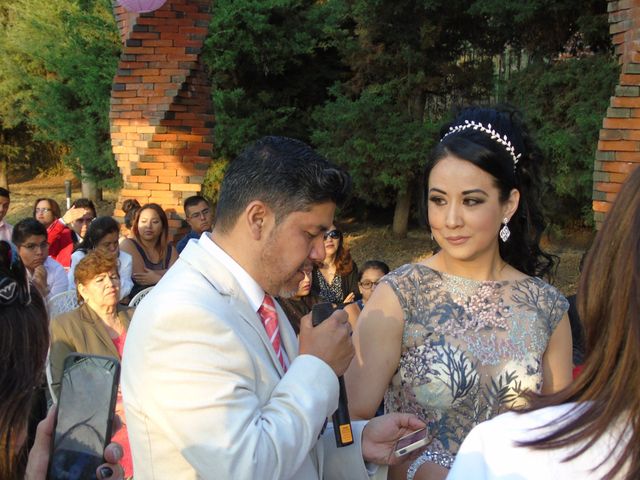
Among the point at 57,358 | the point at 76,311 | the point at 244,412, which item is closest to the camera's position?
the point at 244,412

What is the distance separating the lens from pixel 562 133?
12.1 m

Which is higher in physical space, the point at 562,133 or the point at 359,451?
the point at 562,133

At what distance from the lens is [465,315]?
2635mm

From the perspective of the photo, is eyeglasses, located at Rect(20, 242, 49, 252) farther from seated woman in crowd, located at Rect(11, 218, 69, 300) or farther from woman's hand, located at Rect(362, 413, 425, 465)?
woman's hand, located at Rect(362, 413, 425, 465)

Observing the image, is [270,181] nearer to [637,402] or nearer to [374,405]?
[374,405]

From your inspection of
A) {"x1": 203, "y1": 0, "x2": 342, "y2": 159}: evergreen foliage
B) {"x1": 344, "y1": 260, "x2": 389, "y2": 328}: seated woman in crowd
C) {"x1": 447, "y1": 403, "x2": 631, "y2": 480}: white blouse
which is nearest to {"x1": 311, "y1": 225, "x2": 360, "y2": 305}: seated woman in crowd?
{"x1": 344, "y1": 260, "x2": 389, "y2": 328}: seated woman in crowd

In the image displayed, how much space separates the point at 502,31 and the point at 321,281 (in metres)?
10.3

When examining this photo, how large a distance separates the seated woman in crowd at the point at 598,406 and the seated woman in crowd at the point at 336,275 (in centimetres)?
517

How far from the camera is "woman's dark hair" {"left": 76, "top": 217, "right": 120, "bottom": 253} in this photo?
21.2 feet

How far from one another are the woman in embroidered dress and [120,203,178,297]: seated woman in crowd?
4.61 m

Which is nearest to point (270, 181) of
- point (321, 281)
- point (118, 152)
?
point (321, 281)

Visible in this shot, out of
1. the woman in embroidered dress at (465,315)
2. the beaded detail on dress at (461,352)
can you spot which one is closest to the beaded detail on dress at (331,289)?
the woman in embroidered dress at (465,315)

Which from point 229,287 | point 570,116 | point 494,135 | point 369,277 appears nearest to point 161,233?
point 369,277

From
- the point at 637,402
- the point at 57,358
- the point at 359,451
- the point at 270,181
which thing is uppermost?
the point at 270,181
